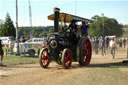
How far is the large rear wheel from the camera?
975 centimetres

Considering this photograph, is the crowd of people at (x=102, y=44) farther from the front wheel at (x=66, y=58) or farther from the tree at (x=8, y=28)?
the tree at (x=8, y=28)

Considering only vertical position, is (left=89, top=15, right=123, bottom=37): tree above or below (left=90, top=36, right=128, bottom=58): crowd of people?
above

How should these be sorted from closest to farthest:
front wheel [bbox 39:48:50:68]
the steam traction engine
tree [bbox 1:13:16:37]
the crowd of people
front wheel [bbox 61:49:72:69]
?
1. front wheel [bbox 61:49:72:69]
2. the steam traction engine
3. front wheel [bbox 39:48:50:68]
4. the crowd of people
5. tree [bbox 1:13:16:37]

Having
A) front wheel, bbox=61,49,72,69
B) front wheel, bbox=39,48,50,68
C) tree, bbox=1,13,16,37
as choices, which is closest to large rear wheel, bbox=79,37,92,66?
front wheel, bbox=61,49,72,69

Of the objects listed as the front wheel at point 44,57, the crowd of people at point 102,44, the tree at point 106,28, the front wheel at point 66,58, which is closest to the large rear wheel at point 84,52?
the front wheel at point 66,58

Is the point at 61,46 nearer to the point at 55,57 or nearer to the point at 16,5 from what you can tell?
the point at 55,57

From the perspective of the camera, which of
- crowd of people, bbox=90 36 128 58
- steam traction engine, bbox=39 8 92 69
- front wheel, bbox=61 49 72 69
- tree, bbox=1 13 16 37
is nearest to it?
front wheel, bbox=61 49 72 69

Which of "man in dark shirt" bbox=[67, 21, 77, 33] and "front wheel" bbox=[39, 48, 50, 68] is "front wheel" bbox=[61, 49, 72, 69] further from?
"man in dark shirt" bbox=[67, 21, 77, 33]

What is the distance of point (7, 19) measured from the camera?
63000mm

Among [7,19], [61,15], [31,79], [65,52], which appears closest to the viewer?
[31,79]

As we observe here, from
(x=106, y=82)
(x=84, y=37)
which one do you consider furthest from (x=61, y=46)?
(x=106, y=82)

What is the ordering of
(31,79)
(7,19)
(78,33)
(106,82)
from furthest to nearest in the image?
(7,19)
(78,33)
(31,79)
(106,82)

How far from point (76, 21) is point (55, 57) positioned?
2505 millimetres

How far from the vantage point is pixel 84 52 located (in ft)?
35.0
